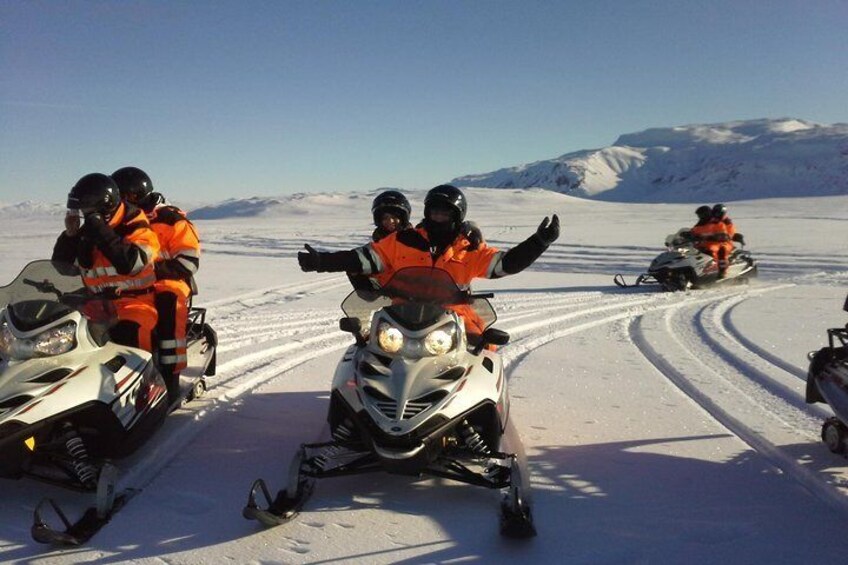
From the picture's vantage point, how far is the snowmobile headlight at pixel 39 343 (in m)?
3.08

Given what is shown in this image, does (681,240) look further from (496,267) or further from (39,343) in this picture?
(39,343)

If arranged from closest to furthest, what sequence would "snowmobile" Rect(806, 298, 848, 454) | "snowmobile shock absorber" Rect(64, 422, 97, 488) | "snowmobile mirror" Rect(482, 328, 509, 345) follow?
1. "snowmobile shock absorber" Rect(64, 422, 97, 488)
2. "snowmobile mirror" Rect(482, 328, 509, 345)
3. "snowmobile" Rect(806, 298, 848, 454)

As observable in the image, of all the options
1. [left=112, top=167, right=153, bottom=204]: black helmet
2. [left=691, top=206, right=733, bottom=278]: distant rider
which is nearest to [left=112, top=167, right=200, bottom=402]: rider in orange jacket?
[left=112, top=167, right=153, bottom=204]: black helmet

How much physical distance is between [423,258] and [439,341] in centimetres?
88

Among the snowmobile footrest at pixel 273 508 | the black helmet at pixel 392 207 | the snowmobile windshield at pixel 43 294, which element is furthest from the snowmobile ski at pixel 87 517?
the black helmet at pixel 392 207

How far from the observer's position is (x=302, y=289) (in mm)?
11586

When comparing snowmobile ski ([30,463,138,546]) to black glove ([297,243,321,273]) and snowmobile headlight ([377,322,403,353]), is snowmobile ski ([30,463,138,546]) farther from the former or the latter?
black glove ([297,243,321,273])

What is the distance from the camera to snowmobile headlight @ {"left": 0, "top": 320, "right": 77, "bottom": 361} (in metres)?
3.08

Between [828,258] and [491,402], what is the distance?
15997 mm

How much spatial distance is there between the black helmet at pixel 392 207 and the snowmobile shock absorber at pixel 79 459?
3.00 meters

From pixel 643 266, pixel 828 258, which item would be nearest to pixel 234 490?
pixel 643 266

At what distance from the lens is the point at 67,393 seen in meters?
3.02

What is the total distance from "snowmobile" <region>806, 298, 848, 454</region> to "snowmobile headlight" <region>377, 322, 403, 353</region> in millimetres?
2348

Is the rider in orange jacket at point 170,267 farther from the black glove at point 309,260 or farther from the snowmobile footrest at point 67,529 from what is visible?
the snowmobile footrest at point 67,529
